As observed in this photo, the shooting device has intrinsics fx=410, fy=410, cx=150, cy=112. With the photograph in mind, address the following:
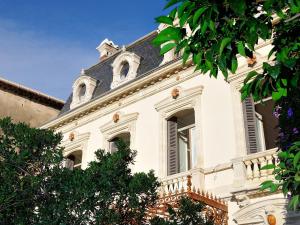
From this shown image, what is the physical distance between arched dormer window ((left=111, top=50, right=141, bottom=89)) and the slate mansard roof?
0.72 feet

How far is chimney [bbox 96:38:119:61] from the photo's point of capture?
21.3m

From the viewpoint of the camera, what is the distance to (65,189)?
7484mm

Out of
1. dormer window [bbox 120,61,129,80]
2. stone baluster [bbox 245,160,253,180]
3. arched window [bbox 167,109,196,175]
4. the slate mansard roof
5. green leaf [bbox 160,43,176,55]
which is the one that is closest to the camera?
green leaf [bbox 160,43,176,55]

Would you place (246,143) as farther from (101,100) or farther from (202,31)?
(202,31)

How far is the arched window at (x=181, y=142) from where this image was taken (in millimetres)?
12734

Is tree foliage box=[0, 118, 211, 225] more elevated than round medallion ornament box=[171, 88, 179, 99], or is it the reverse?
round medallion ornament box=[171, 88, 179, 99]

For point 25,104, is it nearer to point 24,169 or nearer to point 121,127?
point 121,127

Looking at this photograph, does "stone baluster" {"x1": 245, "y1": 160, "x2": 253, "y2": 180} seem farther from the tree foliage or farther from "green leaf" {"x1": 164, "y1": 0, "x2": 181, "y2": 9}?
"green leaf" {"x1": 164, "y1": 0, "x2": 181, "y2": 9}

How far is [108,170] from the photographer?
24.4 feet

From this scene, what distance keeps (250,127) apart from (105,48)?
11.9 m

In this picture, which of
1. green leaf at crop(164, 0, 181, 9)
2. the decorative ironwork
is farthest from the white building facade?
green leaf at crop(164, 0, 181, 9)

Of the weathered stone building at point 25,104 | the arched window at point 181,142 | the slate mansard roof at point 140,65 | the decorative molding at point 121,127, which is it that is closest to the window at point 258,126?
the arched window at point 181,142

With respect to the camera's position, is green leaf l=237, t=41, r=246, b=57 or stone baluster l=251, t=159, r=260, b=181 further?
stone baluster l=251, t=159, r=260, b=181

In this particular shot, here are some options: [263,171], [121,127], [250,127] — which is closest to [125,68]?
[121,127]
